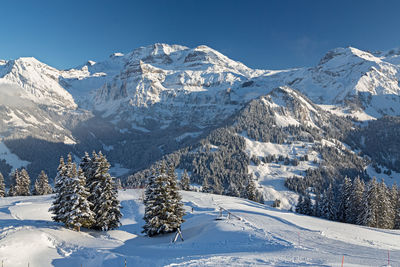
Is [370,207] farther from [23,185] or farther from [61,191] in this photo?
[23,185]

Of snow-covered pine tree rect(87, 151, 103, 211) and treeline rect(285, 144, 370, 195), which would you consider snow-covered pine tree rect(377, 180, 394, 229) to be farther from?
treeline rect(285, 144, 370, 195)

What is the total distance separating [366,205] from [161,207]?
45620 mm

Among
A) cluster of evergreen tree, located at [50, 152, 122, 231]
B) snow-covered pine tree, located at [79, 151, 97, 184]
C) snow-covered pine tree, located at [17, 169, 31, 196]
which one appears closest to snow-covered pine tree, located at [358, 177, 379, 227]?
cluster of evergreen tree, located at [50, 152, 122, 231]

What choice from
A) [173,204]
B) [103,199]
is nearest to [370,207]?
[173,204]

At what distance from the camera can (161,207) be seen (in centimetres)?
3294

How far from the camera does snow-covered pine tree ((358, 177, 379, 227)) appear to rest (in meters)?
52.6

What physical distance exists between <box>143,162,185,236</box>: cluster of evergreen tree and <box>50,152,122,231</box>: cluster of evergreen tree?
485 cm

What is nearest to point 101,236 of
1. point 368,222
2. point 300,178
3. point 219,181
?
point 368,222

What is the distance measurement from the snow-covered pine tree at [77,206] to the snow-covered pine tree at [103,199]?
251 cm

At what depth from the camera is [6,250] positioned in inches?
797

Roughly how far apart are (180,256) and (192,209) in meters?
33.0

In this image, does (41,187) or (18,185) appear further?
Answer: (41,187)

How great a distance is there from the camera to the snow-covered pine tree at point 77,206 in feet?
93.9

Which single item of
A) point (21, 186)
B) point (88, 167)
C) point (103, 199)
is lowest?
point (21, 186)
